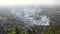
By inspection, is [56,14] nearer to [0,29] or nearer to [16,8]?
[16,8]

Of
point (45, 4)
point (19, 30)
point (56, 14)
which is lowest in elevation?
point (19, 30)

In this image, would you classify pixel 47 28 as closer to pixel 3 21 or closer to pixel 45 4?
pixel 45 4

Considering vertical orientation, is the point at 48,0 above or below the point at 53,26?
above

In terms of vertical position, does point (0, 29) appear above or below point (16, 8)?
below

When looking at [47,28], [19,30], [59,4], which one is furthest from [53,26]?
[19,30]

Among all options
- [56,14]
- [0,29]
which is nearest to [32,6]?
[56,14]
